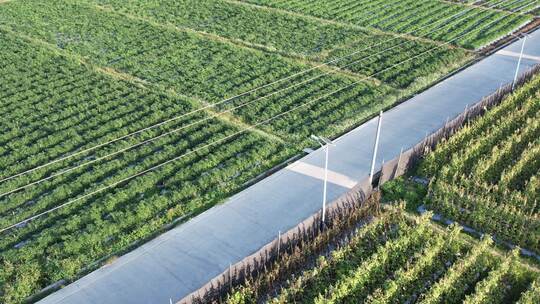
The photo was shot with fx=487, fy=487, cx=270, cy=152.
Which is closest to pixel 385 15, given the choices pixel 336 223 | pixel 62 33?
pixel 62 33

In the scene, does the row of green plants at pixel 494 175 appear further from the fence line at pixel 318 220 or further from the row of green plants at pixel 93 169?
the row of green plants at pixel 93 169

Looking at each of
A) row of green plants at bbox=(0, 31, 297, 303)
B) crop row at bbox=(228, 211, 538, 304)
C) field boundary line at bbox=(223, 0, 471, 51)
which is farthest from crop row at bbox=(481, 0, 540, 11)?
crop row at bbox=(228, 211, 538, 304)

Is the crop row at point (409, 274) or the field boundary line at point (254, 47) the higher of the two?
the field boundary line at point (254, 47)

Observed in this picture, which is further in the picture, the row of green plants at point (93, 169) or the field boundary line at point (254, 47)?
the field boundary line at point (254, 47)

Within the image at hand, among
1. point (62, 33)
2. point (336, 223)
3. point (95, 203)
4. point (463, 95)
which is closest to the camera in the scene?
point (336, 223)

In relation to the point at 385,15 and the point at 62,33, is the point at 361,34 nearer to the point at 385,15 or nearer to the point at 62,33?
the point at 385,15

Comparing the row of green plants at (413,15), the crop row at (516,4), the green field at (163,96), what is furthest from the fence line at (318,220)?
the crop row at (516,4)

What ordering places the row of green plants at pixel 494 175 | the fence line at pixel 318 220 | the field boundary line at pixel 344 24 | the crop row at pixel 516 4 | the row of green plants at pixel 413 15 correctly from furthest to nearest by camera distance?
the crop row at pixel 516 4 < the row of green plants at pixel 413 15 < the field boundary line at pixel 344 24 < the row of green plants at pixel 494 175 < the fence line at pixel 318 220

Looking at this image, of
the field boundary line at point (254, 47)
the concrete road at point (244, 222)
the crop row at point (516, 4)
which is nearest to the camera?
the concrete road at point (244, 222)
